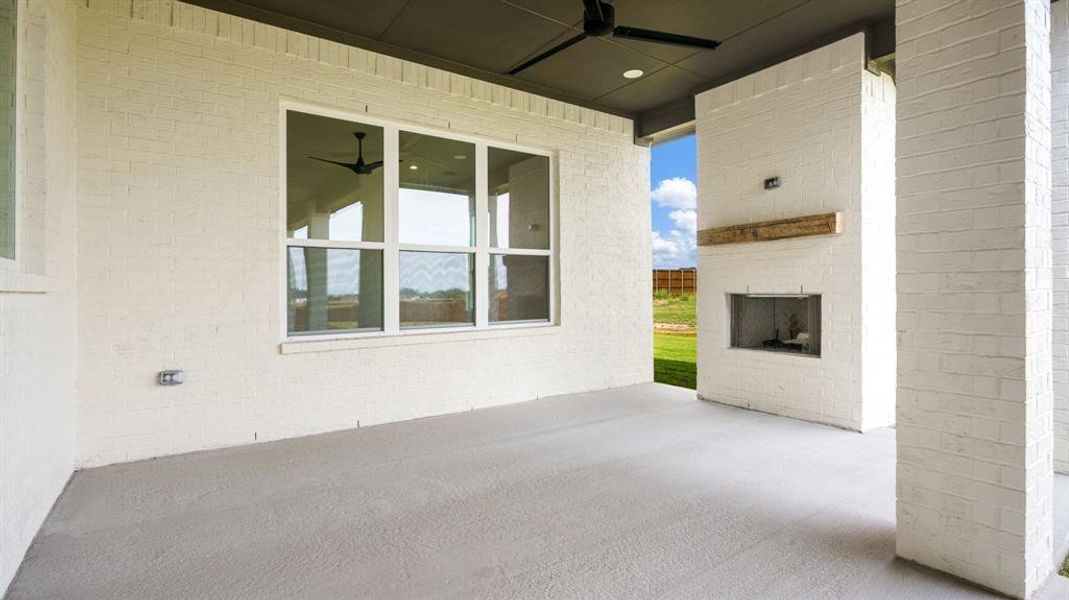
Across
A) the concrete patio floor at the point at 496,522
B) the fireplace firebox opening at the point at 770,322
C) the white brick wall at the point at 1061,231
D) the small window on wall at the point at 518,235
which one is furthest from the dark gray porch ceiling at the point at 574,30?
the concrete patio floor at the point at 496,522

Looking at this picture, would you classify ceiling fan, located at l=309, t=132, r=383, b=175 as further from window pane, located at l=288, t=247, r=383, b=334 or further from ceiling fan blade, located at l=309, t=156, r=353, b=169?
window pane, located at l=288, t=247, r=383, b=334

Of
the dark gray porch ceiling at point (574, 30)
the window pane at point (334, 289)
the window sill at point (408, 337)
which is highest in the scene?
the dark gray porch ceiling at point (574, 30)

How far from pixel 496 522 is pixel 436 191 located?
3.21 metres

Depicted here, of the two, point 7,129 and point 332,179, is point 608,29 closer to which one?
point 332,179

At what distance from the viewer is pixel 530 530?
243 cm

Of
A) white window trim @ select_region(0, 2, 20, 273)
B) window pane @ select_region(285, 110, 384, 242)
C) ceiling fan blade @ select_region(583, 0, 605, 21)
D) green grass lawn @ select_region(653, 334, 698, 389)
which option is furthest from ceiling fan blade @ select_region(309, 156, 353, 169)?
green grass lawn @ select_region(653, 334, 698, 389)

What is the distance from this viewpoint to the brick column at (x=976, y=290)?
6.15 feet

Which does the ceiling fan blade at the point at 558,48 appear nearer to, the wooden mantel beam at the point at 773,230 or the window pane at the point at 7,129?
the wooden mantel beam at the point at 773,230

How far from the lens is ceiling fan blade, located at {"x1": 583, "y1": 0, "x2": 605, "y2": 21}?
308cm

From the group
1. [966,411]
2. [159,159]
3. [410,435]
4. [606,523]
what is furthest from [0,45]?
[966,411]

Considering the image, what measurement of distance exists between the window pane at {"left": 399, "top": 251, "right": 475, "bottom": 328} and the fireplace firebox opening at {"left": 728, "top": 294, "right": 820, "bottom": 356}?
259cm

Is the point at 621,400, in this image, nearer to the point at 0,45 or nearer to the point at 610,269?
the point at 610,269

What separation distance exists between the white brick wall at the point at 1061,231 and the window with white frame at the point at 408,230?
150 inches

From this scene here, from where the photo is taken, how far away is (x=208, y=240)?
3.67 m
